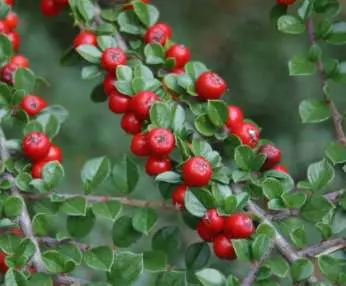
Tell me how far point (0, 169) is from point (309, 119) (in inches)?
23.2

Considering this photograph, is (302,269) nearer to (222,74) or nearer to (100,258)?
(100,258)

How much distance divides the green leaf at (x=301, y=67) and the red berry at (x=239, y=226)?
35 cm

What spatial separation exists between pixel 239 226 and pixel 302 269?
0.12 m

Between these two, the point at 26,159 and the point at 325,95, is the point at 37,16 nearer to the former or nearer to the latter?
the point at 26,159

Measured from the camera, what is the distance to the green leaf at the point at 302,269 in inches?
43.0

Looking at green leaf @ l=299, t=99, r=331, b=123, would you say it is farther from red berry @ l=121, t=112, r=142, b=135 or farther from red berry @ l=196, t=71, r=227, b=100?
red berry @ l=121, t=112, r=142, b=135

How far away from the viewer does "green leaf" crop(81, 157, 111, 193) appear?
1.31 meters

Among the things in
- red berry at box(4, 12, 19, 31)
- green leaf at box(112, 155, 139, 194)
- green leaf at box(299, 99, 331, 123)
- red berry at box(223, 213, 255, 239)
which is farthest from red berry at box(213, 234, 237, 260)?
red berry at box(4, 12, 19, 31)

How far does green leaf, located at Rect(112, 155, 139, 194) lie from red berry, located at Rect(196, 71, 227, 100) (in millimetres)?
189

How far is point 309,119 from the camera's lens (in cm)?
140

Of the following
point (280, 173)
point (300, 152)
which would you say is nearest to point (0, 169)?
point (280, 173)

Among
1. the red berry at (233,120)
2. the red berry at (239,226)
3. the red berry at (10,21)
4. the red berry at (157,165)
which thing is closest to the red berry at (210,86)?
the red berry at (233,120)

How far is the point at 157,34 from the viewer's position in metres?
1.43

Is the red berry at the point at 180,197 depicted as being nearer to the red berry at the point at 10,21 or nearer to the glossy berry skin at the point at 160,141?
the glossy berry skin at the point at 160,141
